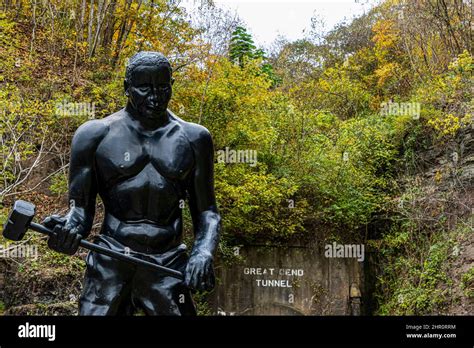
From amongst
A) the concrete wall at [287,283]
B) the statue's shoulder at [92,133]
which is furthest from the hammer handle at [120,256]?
the concrete wall at [287,283]

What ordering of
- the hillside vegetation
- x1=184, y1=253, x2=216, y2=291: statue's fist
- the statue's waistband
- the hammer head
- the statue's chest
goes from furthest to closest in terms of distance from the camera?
1. the hillside vegetation
2. the statue's chest
3. the statue's waistband
4. x1=184, y1=253, x2=216, y2=291: statue's fist
5. the hammer head

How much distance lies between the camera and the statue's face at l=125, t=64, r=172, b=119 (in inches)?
171

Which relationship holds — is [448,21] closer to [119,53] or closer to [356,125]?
[356,125]

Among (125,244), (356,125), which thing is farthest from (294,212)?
(125,244)

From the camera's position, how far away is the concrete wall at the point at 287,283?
18.9 meters

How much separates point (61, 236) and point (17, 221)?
0.28 metres

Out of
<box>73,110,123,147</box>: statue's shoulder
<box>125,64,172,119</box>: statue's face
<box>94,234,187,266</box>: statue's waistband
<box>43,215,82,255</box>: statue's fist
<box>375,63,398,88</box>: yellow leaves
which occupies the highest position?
<box>375,63,398,88</box>: yellow leaves

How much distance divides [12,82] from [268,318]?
14.4 m

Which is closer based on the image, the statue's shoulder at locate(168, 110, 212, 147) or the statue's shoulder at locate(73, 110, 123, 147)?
the statue's shoulder at locate(73, 110, 123, 147)

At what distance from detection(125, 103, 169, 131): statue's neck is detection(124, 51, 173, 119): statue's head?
5cm

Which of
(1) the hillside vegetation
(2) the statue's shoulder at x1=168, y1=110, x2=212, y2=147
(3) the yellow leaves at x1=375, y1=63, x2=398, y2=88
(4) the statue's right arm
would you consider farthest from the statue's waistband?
(3) the yellow leaves at x1=375, y1=63, x2=398, y2=88

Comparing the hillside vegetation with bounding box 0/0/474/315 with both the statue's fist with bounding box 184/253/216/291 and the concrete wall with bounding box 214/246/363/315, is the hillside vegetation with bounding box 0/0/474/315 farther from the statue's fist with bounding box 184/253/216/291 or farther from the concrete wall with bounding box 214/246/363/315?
the statue's fist with bounding box 184/253/216/291

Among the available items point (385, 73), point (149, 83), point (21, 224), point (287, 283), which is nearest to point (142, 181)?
point (149, 83)

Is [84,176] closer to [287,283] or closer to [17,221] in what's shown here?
[17,221]
